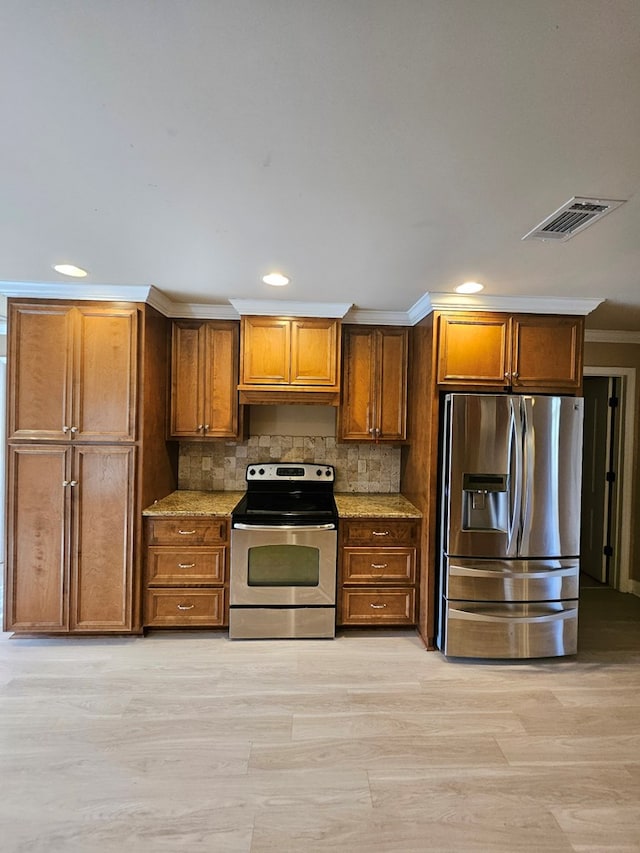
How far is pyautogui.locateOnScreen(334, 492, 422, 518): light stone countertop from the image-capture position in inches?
110

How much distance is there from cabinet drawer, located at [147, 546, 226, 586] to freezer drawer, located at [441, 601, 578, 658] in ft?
5.16

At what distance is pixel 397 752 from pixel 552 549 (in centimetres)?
152

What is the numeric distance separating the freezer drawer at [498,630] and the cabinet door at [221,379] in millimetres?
2025

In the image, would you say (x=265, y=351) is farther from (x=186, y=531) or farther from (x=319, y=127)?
(x=319, y=127)

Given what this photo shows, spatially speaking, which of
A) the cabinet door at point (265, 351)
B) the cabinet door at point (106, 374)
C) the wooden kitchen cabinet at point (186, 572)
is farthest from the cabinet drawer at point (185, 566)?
the cabinet door at point (265, 351)

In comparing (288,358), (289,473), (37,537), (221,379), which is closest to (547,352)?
(288,358)

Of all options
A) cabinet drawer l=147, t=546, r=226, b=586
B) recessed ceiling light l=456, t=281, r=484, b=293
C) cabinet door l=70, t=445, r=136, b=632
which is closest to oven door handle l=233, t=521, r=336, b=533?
cabinet drawer l=147, t=546, r=226, b=586

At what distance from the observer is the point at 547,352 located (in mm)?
2676

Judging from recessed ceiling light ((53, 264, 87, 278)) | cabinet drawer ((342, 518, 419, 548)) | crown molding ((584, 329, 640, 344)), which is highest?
recessed ceiling light ((53, 264, 87, 278))

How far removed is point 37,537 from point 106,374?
1152 mm

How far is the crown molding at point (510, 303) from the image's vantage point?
8.52 ft

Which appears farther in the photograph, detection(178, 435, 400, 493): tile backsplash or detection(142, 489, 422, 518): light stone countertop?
detection(178, 435, 400, 493): tile backsplash

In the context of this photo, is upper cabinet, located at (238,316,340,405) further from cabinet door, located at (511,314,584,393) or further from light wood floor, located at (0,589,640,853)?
light wood floor, located at (0,589,640,853)

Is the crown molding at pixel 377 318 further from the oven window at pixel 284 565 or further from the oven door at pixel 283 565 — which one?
the oven window at pixel 284 565
